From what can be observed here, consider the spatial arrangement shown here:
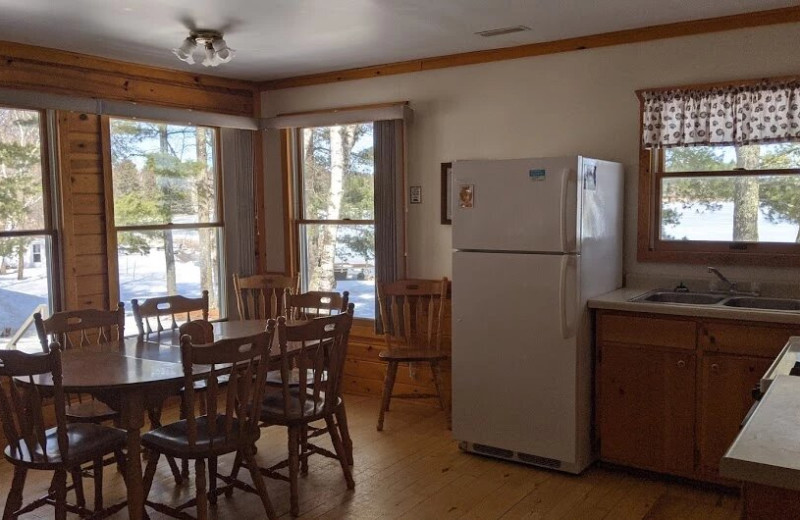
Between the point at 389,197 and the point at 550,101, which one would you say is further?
the point at 389,197

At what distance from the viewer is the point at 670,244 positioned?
3.89 metres

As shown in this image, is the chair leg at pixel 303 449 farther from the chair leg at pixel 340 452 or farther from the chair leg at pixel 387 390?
the chair leg at pixel 387 390

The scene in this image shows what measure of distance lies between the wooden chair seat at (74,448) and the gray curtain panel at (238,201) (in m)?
2.31

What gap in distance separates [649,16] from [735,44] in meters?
0.47

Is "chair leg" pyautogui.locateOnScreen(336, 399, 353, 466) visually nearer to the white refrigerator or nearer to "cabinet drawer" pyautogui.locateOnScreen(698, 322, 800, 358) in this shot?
the white refrigerator

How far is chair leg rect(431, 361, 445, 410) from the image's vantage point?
4453 mm

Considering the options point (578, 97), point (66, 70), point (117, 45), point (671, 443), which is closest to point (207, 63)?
point (117, 45)

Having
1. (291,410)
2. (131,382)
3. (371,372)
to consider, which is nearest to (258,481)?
(291,410)

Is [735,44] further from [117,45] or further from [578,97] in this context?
[117,45]

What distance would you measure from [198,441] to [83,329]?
1.14m

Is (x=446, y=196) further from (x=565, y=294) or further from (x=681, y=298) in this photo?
(x=681, y=298)

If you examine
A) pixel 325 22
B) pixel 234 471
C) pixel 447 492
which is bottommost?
pixel 447 492

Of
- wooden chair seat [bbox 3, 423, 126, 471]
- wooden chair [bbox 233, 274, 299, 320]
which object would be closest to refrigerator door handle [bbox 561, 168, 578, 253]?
wooden chair [bbox 233, 274, 299, 320]

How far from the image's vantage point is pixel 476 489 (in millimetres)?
3410
